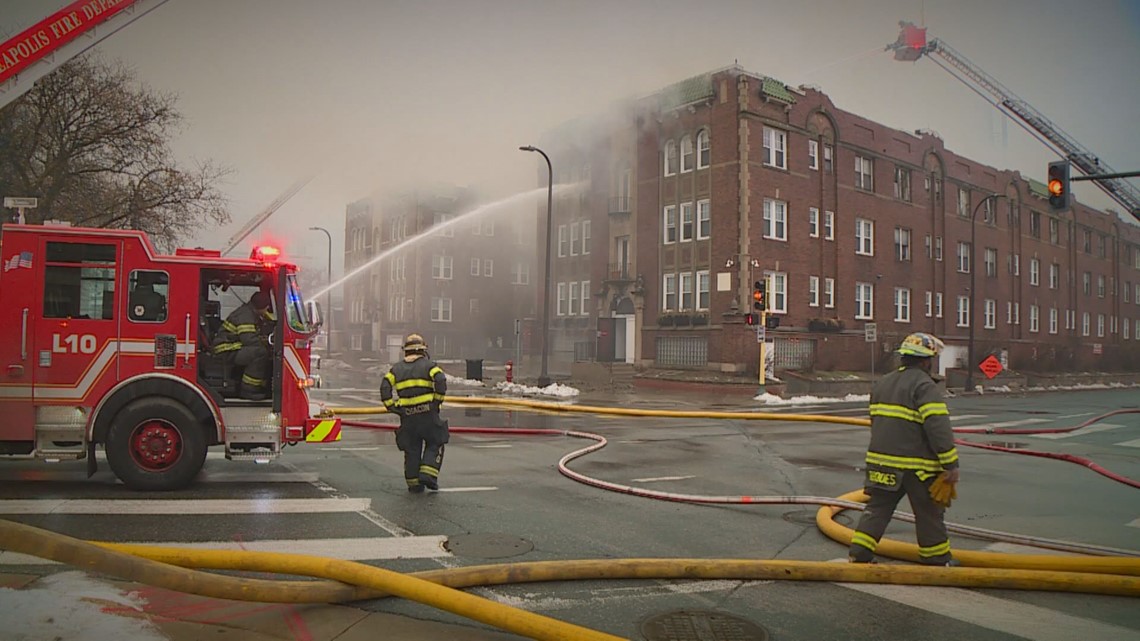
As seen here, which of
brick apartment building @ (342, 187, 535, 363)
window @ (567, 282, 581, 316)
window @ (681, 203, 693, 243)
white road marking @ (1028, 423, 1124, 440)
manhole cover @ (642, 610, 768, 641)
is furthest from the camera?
brick apartment building @ (342, 187, 535, 363)

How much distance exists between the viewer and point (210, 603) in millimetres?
4316

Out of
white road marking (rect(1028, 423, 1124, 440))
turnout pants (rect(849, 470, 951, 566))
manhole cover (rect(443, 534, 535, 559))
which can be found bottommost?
white road marking (rect(1028, 423, 1124, 440))

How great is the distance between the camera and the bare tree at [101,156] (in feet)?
66.4

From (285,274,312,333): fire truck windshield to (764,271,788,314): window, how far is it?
26.0 meters

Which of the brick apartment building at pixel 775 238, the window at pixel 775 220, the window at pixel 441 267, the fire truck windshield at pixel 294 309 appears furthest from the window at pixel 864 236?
the fire truck windshield at pixel 294 309

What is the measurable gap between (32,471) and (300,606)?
6.18 m

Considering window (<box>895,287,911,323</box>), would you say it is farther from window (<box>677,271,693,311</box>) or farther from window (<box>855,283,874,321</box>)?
window (<box>677,271,693,311</box>)

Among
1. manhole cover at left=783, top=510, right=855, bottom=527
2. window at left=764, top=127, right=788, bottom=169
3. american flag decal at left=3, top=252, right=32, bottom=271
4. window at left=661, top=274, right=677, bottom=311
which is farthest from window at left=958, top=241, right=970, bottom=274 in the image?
american flag decal at left=3, top=252, right=32, bottom=271

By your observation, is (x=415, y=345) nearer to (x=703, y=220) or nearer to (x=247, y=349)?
(x=247, y=349)

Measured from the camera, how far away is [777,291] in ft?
106

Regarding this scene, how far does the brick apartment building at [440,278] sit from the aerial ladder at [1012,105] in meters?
32.9

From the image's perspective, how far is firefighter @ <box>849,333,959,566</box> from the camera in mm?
5098

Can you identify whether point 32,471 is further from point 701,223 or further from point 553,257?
point 553,257

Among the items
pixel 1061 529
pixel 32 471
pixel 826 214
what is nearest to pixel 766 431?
pixel 1061 529
